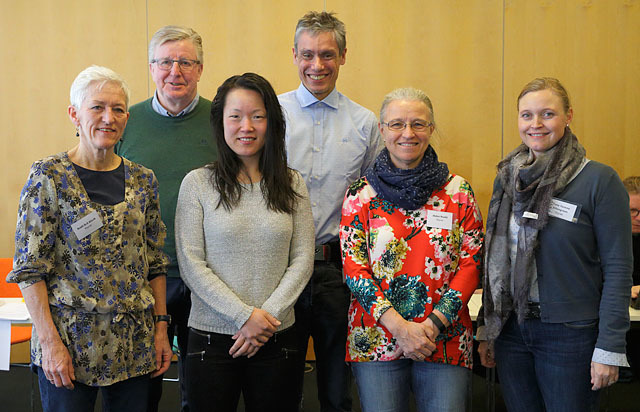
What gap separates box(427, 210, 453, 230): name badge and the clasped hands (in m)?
0.66

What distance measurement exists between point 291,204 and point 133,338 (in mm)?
723

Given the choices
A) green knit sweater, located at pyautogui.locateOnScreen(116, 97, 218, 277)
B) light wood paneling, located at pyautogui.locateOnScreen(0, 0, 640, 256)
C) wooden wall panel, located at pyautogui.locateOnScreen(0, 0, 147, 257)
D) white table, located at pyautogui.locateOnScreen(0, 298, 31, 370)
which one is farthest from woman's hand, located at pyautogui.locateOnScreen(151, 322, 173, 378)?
wooden wall panel, located at pyautogui.locateOnScreen(0, 0, 147, 257)

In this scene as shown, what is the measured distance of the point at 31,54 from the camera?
4.72 meters

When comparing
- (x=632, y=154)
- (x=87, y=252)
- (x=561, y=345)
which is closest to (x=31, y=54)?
(x=87, y=252)

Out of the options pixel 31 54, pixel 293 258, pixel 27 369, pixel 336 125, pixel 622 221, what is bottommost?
pixel 27 369

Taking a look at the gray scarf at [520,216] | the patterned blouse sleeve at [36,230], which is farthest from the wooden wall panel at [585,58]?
the patterned blouse sleeve at [36,230]

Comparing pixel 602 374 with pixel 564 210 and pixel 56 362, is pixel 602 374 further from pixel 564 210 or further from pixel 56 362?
pixel 56 362

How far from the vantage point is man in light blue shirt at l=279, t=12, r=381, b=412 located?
95.3 inches

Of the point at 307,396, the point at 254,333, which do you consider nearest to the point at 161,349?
the point at 254,333

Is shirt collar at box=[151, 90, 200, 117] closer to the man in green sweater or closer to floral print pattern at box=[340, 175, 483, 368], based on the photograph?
the man in green sweater

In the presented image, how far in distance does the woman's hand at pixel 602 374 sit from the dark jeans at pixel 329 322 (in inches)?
38.1

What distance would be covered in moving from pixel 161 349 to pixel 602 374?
5.04 ft

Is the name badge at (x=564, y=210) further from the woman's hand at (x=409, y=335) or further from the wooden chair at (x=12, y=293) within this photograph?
the wooden chair at (x=12, y=293)

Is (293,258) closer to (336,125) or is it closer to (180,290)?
(180,290)
